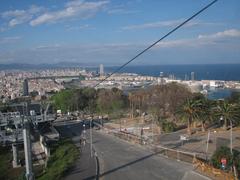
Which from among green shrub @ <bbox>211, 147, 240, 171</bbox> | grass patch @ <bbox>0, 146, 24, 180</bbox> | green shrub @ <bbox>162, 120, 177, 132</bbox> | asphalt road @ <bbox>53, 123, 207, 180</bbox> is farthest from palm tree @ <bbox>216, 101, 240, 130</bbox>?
grass patch @ <bbox>0, 146, 24, 180</bbox>

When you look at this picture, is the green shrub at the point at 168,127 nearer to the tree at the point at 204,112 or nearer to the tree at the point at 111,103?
the tree at the point at 204,112

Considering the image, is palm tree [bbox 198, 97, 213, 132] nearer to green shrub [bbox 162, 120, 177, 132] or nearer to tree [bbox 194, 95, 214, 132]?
tree [bbox 194, 95, 214, 132]

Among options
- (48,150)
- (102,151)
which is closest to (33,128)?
(48,150)

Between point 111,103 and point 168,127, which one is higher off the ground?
point 111,103

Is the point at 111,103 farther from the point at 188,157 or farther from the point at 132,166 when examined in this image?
the point at 132,166

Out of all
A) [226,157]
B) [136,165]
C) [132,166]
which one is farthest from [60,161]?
[226,157]

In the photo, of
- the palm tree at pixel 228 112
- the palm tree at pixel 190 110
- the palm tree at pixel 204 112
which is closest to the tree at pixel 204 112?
the palm tree at pixel 204 112

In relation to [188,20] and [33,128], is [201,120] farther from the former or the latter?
[188,20]
